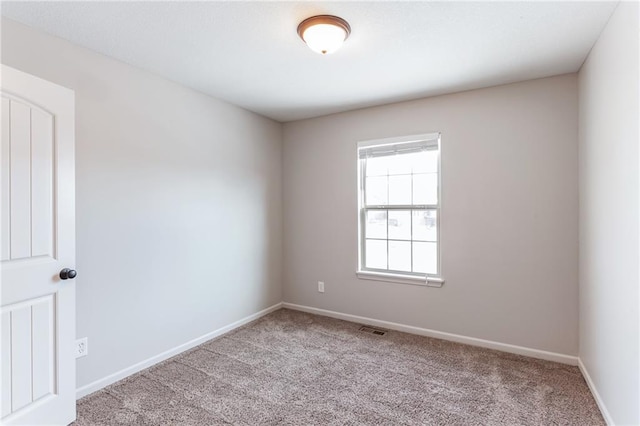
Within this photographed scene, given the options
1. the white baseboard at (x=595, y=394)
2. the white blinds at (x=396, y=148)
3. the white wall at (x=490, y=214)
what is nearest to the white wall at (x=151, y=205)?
the white wall at (x=490, y=214)

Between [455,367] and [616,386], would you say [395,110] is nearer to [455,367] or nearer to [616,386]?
[455,367]

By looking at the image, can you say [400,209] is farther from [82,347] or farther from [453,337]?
[82,347]

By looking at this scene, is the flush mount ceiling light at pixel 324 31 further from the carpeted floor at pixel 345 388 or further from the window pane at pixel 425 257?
the carpeted floor at pixel 345 388

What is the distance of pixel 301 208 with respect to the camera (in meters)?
4.10

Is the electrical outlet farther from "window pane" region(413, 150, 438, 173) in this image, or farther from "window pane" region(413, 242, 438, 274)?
"window pane" region(413, 150, 438, 173)

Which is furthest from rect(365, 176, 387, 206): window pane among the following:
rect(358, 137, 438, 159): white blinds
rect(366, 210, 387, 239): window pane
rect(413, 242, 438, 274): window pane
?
rect(413, 242, 438, 274): window pane

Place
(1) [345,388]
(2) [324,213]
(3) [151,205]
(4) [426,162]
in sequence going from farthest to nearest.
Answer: (2) [324,213], (4) [426,162], (3) [151,205], (1) [345,388]

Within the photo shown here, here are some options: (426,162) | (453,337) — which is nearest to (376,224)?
(426,162)

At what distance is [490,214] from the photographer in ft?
9.85

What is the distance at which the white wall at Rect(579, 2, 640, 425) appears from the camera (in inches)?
63.6

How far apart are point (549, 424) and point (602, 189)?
4.85ft

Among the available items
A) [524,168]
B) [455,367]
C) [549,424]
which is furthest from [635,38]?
[455,367]

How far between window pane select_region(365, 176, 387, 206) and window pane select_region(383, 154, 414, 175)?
0.14 m

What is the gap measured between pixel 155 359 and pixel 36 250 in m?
1.36
